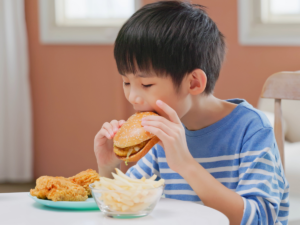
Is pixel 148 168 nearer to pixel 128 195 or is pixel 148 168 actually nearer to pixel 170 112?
pixel 170 112

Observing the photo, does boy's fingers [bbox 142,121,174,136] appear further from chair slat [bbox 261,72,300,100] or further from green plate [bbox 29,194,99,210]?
chair slat [bbox 261,72,300,100]

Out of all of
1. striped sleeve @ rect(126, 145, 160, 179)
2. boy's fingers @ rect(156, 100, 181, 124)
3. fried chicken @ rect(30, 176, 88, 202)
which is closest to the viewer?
fried chicken @ rect(30, 176, 88, 202)

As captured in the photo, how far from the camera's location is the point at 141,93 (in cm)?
99

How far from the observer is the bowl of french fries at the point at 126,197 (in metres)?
0.72

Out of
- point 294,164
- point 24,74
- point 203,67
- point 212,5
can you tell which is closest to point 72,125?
point 24,74

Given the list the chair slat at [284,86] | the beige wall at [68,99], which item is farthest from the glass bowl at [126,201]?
the beige wall at [68,99]

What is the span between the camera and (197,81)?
107cm

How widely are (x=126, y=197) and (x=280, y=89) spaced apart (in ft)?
2.35

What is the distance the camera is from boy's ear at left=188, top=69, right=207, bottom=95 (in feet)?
3.47

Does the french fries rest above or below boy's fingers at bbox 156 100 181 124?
below

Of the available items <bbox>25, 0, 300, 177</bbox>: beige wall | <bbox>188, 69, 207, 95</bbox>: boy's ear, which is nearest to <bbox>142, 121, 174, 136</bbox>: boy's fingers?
<bbox>188, 69, 207, 95</bbox>: boy's ear

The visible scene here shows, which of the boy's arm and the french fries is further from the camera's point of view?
the boy's arm

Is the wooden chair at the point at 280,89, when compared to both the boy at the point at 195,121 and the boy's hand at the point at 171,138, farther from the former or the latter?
the boy's hand at the point at 171,138

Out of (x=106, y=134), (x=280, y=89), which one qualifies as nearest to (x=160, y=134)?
(x=106, y=134)
